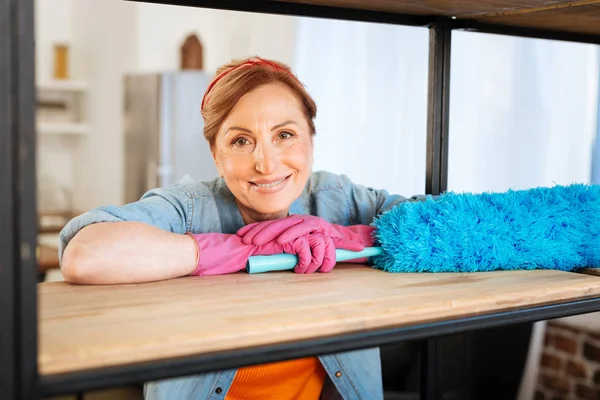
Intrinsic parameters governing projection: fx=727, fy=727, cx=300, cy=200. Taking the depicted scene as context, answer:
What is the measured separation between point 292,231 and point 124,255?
0.78 feet

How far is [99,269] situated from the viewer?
0.89 m

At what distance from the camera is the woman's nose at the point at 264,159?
3.51ft

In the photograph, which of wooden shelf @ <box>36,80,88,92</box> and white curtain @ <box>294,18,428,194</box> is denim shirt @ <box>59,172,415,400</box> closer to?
white curtain @ <box>294,18,428,194</box>

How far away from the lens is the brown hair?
1077mm

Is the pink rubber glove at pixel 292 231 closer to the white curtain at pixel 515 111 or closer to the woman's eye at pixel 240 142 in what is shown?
the woman's eye at pixel 240 142

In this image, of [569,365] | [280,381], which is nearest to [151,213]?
[280,381]

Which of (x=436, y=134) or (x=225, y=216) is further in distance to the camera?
(x=436, y=134)

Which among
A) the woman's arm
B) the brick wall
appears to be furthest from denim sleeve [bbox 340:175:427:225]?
the brick wall

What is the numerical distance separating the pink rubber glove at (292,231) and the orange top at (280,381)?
24 centimetres

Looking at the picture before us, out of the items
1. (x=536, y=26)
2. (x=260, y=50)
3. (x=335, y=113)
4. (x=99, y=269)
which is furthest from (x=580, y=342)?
(x=260, y=50)

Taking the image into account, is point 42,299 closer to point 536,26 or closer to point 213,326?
point 213,326

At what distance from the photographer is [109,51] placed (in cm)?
562

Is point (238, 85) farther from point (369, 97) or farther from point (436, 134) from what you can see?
point (369, 97)

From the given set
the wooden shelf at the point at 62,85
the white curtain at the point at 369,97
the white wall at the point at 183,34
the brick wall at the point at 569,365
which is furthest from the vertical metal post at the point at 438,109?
the wooden shelf at the point at 62,85
